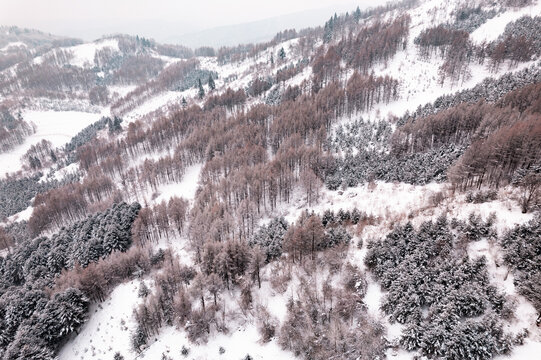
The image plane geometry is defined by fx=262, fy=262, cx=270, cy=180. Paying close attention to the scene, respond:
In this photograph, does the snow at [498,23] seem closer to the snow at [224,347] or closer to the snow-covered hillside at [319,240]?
the snow-covered hillside at [319,240]

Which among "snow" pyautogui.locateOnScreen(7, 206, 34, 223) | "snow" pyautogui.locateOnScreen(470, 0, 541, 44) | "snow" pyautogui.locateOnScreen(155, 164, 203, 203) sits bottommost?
"snow" pyautogui.locateOnScreen(7, 206, 34, 223)

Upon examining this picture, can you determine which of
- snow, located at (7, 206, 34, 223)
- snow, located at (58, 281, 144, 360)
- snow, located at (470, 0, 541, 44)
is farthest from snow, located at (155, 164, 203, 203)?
snow, located at (470, 0, 541, 44)

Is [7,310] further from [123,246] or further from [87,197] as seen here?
[87,197]

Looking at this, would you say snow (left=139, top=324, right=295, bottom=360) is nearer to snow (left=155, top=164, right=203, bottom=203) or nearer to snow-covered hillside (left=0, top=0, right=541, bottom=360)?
snow-covered hillside (left=0, top=0, right=541, bottom=360)

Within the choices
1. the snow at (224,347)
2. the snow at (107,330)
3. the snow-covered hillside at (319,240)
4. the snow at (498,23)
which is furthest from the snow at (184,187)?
the snow at (498,23)

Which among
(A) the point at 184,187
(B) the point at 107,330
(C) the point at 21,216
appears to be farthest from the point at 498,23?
(C) the point at 21,216
